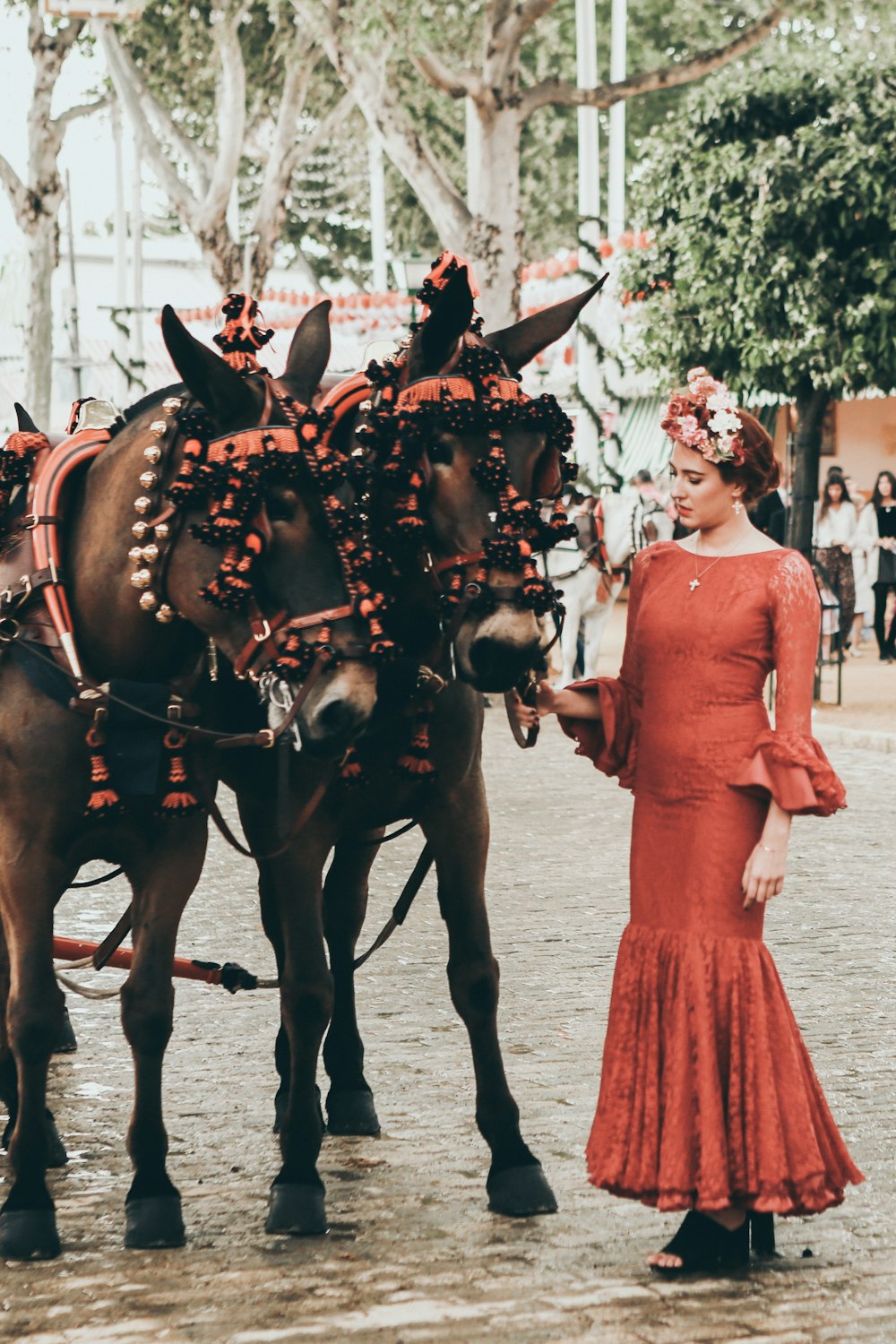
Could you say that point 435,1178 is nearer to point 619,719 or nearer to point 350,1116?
point 350,1116

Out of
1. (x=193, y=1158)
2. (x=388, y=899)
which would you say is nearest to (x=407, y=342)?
(x=193, y=1158)

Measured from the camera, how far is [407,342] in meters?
4.82

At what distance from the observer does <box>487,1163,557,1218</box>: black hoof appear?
4.80 metres

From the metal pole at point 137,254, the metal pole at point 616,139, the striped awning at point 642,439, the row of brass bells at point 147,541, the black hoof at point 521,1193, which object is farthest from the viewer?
the metal pole at point 137,254

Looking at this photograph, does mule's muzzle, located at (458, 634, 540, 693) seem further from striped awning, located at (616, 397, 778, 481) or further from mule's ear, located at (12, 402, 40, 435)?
striped awning, located at (616, 397, 778, 481)

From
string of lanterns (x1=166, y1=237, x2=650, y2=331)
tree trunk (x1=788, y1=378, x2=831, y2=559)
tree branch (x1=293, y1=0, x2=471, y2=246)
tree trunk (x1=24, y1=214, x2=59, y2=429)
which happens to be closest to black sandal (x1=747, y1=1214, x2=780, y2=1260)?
tree trunk (x1=788, y1=378, x2=831, y2=559)

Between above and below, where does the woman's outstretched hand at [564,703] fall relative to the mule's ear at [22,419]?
below

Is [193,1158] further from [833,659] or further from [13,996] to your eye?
[833,659]

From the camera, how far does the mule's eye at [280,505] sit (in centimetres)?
435

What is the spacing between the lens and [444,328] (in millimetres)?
4699


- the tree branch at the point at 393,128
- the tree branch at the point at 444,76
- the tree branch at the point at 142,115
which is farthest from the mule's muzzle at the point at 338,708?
the tree branch at the point at 142,115

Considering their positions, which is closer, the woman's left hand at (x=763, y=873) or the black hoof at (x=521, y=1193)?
the woman's left hand at (x=763, y=873)

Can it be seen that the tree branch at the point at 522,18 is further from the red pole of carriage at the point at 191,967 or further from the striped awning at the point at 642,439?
the red pole of carriage at the point at 191,967

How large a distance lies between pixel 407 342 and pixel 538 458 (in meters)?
0.48
